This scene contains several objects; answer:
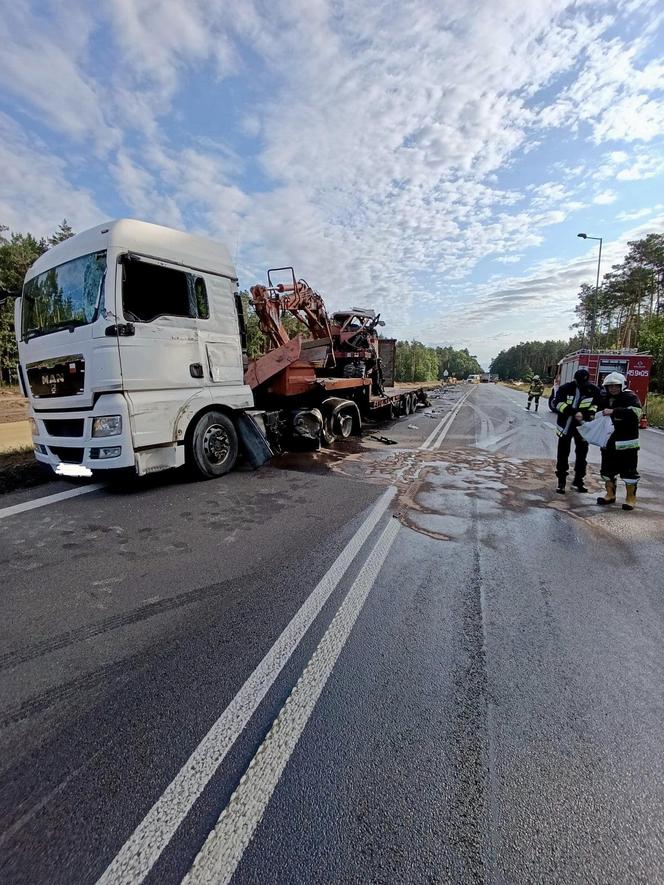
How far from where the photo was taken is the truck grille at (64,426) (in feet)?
16.4

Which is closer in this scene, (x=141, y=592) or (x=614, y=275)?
(x=141, y=592)

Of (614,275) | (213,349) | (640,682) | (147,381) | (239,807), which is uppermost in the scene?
(614,275)

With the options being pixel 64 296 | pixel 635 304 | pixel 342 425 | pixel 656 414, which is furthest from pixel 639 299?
pixel 64 296

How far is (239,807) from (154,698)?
2.51 feet

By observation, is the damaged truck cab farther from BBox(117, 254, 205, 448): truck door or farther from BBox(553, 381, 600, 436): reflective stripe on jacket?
BBox(553, 381, 600, 436): reflective stripe on jacket

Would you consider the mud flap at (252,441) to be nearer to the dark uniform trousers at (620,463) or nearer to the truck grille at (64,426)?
the truck grille at (64,426)

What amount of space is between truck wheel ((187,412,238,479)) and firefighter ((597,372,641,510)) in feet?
16.5

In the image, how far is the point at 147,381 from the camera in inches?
203

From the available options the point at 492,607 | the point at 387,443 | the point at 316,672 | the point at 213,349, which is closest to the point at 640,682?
the point at 492,607

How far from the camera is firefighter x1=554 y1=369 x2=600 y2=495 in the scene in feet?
18.8

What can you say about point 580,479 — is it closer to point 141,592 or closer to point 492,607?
point 492,607

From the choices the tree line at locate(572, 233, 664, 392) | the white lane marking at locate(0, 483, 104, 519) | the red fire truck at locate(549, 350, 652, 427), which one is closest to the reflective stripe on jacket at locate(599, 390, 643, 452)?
the white lane marking at locate(0, 483, 104, 519)

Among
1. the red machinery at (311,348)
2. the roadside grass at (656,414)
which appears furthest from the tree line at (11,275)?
the roadside grass at (656,414)

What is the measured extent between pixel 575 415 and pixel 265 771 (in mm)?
5646
